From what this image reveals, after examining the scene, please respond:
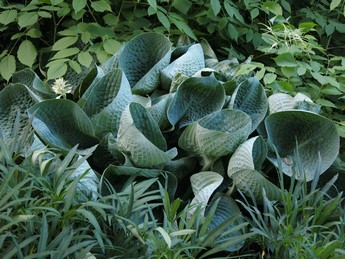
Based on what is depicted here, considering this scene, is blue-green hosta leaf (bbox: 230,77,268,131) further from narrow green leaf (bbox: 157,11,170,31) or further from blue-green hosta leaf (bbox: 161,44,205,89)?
narrow green leaf (bbox: 157,11,170,31)

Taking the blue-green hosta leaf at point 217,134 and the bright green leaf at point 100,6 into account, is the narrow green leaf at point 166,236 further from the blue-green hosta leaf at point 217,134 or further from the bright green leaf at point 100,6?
the bright green leaf at point 100,6

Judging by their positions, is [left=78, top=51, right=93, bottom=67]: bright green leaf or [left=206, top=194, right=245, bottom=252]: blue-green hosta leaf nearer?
[left=206, top=194, right=245, bottom=252]: blue-green hosta leaf

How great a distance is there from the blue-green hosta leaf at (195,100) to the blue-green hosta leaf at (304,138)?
0.20 m

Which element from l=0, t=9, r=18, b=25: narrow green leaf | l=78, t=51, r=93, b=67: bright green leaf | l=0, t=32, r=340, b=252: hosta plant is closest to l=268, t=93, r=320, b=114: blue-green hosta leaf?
l=0, t=32, r=340, b=252: hosta plant

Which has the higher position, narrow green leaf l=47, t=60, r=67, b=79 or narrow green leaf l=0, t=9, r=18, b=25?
narrow green leaf l=0, t=9, r=18, b=25

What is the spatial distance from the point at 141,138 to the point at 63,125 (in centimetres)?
36

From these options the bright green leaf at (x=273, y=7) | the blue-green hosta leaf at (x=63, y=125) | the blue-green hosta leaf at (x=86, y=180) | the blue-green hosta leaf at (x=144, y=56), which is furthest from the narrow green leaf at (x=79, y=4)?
the blue-green hosta leaf at (x=86, y=180)

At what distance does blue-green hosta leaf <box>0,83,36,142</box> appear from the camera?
220 cm

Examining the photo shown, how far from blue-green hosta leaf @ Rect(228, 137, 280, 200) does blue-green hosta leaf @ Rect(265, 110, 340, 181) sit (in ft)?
0.60

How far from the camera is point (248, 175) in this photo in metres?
1.94

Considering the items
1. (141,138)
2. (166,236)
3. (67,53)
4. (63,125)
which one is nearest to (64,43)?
(67,53)

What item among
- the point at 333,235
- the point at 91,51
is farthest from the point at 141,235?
the point at 91,51

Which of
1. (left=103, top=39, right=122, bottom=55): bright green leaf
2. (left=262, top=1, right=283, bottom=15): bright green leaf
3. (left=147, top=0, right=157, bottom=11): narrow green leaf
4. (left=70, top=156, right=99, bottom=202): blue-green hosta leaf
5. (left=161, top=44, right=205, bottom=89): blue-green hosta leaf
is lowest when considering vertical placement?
(left=262, top=1, right=283, bottom=15): bright green leaf

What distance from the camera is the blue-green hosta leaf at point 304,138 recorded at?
216 cm
